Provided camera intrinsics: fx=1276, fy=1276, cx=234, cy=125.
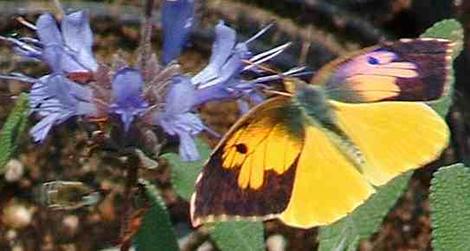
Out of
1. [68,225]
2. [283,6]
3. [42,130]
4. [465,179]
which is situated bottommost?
[68,225]

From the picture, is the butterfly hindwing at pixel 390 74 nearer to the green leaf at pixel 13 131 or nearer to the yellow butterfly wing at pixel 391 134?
the yellow butterfly wing at pixel 391 134

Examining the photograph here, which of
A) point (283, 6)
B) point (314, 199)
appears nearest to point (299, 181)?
point (314, 199)

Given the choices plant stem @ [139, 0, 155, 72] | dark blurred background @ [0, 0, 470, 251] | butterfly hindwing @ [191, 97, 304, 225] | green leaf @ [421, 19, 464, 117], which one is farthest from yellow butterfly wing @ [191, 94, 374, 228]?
dark blurred background @ [0, 0, 470, 251]

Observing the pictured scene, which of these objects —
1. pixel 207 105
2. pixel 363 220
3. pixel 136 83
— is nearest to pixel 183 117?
pixel 136 83

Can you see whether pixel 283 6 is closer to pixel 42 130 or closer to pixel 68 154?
pixel 68 154

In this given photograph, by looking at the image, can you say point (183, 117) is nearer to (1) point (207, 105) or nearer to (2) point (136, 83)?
(2) point (136, 83)
